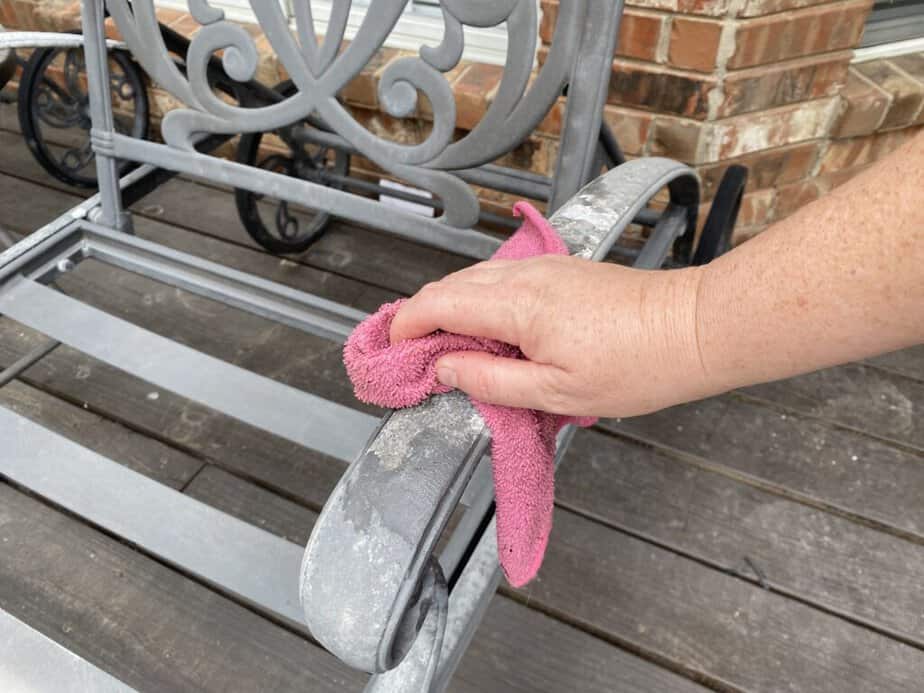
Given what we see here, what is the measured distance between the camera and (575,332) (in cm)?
51

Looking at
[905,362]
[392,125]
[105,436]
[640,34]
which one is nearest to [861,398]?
[905,362]

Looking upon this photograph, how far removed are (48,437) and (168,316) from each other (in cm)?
76

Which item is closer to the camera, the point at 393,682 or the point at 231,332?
the point at 393,682

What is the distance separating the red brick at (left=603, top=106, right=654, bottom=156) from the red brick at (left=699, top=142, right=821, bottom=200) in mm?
152

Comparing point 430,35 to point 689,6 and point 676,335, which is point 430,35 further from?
point 676,335

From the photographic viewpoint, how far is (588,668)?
105 cm

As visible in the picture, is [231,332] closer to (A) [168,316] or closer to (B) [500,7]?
(A) [168,316]

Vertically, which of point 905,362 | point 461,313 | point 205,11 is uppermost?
point 205,11

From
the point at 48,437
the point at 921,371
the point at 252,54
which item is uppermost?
the point at 252,54

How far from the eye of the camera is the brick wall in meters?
1.35

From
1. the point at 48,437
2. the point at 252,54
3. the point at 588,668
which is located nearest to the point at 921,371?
the point at 588,668

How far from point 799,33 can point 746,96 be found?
0.15 meters

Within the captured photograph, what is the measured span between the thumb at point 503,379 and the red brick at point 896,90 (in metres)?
1.49

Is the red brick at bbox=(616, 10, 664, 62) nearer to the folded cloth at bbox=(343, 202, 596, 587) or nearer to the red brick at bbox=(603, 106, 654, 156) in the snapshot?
the red brick at bbox=(603, 106, 654, 156)
